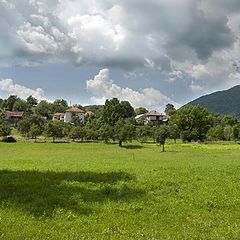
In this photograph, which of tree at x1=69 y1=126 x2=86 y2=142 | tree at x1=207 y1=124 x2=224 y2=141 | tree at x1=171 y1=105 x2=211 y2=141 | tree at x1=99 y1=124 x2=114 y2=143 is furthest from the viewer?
tree at x1=207 y1=124 x2=224 y2=141

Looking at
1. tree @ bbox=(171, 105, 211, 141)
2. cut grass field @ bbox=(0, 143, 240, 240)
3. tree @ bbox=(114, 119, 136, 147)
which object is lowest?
cut grass field @ bbox=(0, 143, 240, 240)

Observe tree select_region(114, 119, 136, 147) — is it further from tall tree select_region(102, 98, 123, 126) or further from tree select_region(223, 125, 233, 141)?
tree select_region(223, 125, 233, 141)

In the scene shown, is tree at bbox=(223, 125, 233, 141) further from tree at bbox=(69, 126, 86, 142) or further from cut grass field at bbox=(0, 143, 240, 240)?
cut grass field at bbox=(0, 143, 240, 240)

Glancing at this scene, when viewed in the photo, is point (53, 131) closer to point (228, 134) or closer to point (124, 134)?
point (124, 134)

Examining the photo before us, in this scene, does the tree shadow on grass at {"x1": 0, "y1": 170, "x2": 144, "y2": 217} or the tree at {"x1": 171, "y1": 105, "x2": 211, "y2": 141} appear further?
the tree at {"x1": 171, "y1": 105, "x2": 211, "y2": 141}

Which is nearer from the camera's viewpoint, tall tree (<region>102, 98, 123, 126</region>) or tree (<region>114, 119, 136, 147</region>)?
tree (<region>114, 119, 136, 147</region>)

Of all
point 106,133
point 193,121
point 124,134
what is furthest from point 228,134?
point 124,134

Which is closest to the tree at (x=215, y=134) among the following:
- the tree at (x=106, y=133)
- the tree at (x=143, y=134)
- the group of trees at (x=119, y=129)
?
the group of trees at (x=119, y=129)

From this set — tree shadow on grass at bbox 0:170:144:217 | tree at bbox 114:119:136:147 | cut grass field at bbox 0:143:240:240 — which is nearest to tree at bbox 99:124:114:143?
tree at bbox 114:119:136:147

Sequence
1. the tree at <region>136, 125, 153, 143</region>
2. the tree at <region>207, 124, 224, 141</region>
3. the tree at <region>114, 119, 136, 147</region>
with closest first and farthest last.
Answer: the tree at <region>114, 119, 136, 147</region>, the tree at <region>136, 125, 153, 143</region>, the tree at <region>207, 124, 224, 141</region>

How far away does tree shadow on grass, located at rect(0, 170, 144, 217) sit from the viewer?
52.6ft

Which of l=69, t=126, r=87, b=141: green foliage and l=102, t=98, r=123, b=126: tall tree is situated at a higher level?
l=102, t=98, r=123, b=126: tall tree

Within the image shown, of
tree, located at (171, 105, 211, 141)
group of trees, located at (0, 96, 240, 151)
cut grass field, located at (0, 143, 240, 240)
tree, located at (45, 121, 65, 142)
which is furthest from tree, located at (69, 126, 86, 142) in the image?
cut grass field, located at (0, 143, 240, 240)

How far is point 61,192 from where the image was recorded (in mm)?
18422
